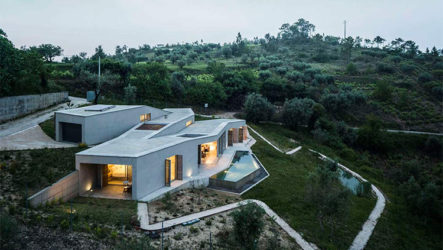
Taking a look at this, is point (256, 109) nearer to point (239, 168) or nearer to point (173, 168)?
point (239, 168)

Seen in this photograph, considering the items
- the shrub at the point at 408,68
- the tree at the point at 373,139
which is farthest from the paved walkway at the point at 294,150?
the shrub at the point at 408,68

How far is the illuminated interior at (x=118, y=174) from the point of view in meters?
17.9

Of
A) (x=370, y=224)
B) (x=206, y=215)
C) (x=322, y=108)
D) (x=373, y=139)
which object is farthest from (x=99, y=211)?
(x=373, y=139)

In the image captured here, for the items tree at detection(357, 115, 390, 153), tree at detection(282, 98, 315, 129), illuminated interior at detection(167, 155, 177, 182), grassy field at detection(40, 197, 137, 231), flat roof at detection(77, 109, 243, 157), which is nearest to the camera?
grassy field at detection(40, 197, 137, 231)

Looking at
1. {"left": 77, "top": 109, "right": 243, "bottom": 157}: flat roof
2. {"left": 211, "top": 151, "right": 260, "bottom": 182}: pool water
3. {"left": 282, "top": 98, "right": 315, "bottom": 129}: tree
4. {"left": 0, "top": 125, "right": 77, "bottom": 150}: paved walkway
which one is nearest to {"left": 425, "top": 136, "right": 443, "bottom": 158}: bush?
{"left": 282, "top": 98, "right": 315, "bottom": 129}: tree

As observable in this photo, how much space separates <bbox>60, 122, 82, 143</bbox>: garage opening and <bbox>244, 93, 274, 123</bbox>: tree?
25927 millimetres

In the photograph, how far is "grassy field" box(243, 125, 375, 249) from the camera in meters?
14.0

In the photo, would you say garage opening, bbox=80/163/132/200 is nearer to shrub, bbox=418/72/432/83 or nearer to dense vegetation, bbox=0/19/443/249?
dense vegetation, bbox=0/19/443/249

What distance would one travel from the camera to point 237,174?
20.0m

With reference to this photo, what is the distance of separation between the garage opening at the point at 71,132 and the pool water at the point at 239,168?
1083 centimetres

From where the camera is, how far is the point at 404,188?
22.0 meters

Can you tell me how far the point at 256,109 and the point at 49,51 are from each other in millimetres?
47150

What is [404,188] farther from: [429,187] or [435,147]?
[435,147]

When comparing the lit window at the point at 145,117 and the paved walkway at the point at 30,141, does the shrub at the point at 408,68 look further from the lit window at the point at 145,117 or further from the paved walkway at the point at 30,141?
the paved walkway at the point at 30,141
